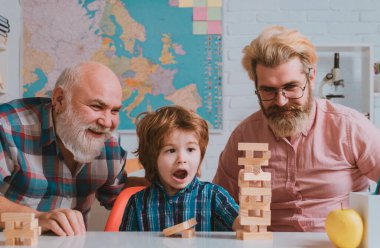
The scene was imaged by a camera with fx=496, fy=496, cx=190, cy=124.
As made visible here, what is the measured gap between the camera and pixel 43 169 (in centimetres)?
206

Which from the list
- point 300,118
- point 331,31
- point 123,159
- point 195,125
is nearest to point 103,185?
point 123,159

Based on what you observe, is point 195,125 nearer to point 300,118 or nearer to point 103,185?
point 300,118

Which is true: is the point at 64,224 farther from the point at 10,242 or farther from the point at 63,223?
the point at 10,242

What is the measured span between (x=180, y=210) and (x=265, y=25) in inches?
87.5

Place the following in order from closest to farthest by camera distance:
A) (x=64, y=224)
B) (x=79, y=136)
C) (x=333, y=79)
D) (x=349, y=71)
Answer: (x=64, y=224) → (x=79, y=136) → (x=333, y=79) → (x=349, y=71)

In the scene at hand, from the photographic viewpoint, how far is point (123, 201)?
180cm

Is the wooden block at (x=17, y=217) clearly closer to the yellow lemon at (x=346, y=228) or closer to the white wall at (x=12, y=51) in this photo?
the yellow lemon at (x=346, y=228)

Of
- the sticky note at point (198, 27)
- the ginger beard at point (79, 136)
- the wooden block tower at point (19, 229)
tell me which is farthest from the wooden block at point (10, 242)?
the sticky note at point (198, 27)

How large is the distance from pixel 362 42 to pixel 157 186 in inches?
94.7

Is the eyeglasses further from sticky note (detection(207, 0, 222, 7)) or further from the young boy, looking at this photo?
sticky note (detection(207, 0, 222, 7))

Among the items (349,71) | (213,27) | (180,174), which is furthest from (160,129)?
(349,71)

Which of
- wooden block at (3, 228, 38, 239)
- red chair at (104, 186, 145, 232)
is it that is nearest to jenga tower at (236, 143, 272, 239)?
wooden block at (3, 228, 38, 239)

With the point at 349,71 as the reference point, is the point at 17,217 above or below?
below

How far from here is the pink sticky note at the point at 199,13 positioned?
3531 millimetres
